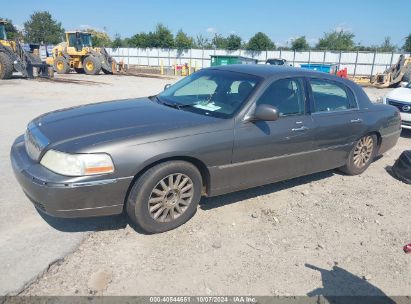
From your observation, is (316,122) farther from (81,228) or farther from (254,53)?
(254,53)

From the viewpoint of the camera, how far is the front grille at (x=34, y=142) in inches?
130

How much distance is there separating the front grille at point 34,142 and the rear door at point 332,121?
3144 mm

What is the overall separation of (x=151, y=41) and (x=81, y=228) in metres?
53.4

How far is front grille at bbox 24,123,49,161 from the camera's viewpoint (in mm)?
3297

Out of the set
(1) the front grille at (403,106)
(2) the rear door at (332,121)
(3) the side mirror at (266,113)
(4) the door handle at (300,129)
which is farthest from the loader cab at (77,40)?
(3) the side mirror at (266,113)

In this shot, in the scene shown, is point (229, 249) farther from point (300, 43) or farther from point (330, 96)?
point (300, 43)

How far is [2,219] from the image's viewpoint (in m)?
3.70

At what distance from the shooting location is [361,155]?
5.52 m

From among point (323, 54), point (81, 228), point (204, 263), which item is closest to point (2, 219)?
point (81, 228)

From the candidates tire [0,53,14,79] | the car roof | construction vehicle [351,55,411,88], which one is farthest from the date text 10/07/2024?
construction vehicle [351,55,411,88]

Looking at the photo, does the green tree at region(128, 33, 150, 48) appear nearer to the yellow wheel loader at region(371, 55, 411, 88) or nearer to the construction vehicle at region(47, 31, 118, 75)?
the construction vehicle at region(47, 31, 118, 75)

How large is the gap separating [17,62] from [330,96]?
1843cm

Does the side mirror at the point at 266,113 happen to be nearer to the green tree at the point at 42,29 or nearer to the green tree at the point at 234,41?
the green tree at the point at 234,41

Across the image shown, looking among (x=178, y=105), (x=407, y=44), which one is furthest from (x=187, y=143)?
(x=407, y=44)
